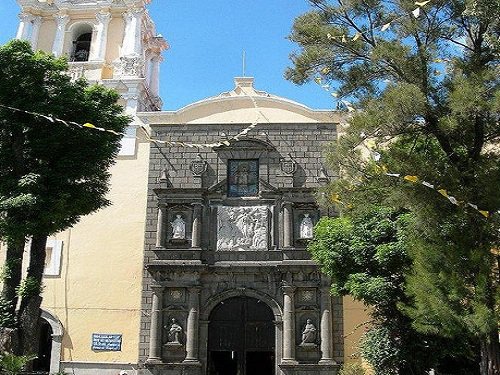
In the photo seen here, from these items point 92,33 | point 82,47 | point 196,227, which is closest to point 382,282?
point 196,227

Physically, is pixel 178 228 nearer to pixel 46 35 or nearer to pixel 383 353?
pixel 383 353

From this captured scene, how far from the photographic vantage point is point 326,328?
1656 cm

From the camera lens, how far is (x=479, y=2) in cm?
887

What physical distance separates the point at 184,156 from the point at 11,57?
7.36 metres

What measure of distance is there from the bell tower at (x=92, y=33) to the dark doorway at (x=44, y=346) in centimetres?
759

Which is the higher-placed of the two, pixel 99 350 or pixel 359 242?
pixel 359 242

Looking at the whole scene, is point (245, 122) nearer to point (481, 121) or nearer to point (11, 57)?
point (11, 57)

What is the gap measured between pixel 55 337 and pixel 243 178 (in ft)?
22.9

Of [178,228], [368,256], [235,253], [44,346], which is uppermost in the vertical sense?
[178,228]

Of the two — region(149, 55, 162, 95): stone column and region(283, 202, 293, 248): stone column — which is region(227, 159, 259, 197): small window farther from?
region(149, 55, 162, 95): stone column

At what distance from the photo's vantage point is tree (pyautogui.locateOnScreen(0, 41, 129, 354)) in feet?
37.3

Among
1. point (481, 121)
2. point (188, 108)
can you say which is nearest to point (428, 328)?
point (481, 121)

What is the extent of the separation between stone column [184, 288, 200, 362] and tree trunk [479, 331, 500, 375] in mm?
9070

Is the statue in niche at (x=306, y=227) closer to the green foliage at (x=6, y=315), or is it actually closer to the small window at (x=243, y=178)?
the small window at (x=243, y=178)
